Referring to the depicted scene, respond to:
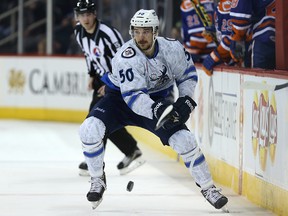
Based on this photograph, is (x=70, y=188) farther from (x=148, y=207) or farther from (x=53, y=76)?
(x=53, y=76)

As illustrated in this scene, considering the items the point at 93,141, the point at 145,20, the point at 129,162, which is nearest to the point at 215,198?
the point at 93,141

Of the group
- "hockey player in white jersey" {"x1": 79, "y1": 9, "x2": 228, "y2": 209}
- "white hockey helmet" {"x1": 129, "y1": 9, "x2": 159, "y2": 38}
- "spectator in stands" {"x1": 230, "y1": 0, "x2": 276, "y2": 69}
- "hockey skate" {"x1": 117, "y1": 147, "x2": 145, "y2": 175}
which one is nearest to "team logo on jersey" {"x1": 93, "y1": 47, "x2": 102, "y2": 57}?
"hockey skate" {"x1": 117, "y1": 147, "x2": 145, "y2": 175}

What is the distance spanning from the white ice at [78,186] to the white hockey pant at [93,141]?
258mm

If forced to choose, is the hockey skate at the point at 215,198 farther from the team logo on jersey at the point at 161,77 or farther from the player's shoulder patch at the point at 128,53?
the player's shoulder patch at the point at 128,53

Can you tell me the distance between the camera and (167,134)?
221 inches

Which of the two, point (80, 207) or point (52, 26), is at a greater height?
point (52, 26)

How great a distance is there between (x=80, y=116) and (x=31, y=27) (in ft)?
6.68

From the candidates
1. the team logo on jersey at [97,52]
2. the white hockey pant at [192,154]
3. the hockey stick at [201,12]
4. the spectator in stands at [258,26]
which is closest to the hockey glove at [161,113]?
the white hockey pant at [192,154]

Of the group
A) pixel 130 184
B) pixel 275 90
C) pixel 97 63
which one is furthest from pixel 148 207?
pixel 97 63

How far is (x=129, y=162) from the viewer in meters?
7.69

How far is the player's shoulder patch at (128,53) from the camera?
5.61m

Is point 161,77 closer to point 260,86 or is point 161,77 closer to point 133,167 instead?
point 260,86

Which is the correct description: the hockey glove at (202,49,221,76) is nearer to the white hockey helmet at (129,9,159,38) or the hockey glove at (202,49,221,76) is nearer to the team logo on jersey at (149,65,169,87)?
the team logo on jersey at (149,65,169,87)

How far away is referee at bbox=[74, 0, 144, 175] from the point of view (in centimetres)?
756
